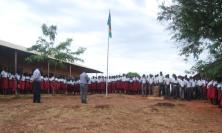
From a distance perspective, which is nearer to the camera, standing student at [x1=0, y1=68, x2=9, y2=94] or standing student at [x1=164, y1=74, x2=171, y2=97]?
standing student at [x1=0, y1=68, x2=9, y2=94]

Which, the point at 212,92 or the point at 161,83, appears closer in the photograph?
the point at 212,92

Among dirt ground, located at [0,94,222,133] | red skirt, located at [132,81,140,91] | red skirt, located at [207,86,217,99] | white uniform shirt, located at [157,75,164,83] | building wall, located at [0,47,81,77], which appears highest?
building wall, located at [0,47,81,77]

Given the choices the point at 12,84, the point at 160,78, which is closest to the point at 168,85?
the point at 160,78

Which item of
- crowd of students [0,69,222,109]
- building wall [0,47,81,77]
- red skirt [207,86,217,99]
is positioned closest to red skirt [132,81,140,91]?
crowd of students [0,69,222,109]

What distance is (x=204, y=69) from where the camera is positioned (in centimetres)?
2150

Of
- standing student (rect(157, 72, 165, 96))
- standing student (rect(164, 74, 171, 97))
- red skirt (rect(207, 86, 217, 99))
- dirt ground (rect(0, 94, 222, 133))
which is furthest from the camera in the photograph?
standing student (rect(157, 72, 165, 96))

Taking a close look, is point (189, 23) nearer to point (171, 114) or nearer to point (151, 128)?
point (171, 114)

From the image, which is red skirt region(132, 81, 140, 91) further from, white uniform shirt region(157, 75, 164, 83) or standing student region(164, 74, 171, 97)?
standing student region(164, 74, 171, 97)

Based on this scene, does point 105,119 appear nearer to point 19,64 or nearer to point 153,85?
point 153,85

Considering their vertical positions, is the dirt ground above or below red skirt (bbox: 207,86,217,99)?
below

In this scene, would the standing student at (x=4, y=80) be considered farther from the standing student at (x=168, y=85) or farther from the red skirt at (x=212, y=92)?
the red skirt at (x=212, y=92)

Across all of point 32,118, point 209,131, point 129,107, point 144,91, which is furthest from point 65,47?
point 209,131

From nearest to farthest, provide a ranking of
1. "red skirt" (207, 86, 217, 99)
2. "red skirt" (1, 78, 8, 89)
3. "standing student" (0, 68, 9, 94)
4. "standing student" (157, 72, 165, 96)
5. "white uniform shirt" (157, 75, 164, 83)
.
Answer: "red skirt" (207, 86, 217, 99)
"standing student" (0, 68, 9, 94)
"red skirt" (1, 78, 8, 89)
"standing student" (157, 72, 165, 96)
"white uniform shirt" (157, 75, 164, 83)

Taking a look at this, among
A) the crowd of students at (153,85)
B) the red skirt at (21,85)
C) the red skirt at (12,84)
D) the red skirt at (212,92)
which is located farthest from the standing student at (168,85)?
the red skirt at (12,84)
